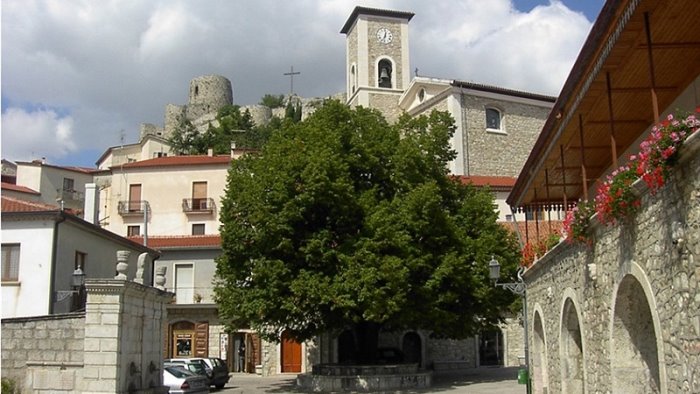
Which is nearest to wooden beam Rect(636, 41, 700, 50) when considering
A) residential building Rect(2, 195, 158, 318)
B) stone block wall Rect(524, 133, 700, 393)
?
stone block wall Rect(524, 133, 700, 393)

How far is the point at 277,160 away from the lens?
2686 cm

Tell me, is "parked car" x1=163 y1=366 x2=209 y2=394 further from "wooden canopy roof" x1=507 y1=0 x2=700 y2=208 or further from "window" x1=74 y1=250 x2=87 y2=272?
"wooden canopy roof" x1=507 y1=0 x2=700 y2=208

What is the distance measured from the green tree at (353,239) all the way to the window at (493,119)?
2361 cm

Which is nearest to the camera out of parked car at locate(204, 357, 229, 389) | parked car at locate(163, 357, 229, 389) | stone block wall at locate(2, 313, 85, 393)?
stone block wall at locate(2, 313, 85, 393)

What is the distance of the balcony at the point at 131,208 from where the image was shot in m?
46.9

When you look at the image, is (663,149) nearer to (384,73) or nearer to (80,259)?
(80,259)

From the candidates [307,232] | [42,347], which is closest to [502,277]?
[307,232]

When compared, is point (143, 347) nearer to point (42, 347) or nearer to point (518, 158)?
point (42, 347)

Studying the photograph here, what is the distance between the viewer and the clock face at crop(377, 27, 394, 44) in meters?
62.5

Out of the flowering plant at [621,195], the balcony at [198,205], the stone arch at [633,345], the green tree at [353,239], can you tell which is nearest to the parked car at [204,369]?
the green tree at [353,239]

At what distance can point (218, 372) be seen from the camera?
29188mm

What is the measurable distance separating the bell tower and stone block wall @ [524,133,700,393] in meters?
45.4

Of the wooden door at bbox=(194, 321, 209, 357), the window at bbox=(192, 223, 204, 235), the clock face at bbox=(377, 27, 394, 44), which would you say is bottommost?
the wooden door at bbox=(194, 321, 209, 357)

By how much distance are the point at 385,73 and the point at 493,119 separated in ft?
39.6
